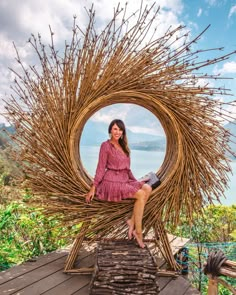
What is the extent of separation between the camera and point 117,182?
8.23ft

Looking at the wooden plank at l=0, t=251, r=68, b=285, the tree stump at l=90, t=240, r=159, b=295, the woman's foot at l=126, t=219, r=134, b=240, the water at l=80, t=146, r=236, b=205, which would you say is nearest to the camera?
the tree stump at l=90, t=240, r=159, b=295

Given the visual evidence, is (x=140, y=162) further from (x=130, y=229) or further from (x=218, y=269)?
(x=218, y=269)

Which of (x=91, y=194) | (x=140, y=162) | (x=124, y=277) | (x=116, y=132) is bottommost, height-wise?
(x=124, y=277)

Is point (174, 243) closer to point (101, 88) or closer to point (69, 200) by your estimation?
point (69, 200)

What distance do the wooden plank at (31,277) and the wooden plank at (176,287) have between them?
79 centimetres

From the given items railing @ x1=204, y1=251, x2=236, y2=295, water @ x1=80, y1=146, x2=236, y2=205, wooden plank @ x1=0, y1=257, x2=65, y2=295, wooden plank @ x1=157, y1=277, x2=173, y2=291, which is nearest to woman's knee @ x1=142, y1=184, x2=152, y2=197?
water @ x1=80, y1=146, x2=236, y2=205

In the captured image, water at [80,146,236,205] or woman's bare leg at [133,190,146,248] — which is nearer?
woman's bare leg at [133,190,146,248]

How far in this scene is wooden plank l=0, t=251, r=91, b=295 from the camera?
88.1 inches

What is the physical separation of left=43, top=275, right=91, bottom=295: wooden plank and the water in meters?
0.82

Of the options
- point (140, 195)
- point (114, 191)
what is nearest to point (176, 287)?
point (140, 195)

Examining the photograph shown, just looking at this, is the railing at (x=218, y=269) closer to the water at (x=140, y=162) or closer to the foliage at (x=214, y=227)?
the water at (x=140, y=162)

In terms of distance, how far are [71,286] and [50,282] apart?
0.16m

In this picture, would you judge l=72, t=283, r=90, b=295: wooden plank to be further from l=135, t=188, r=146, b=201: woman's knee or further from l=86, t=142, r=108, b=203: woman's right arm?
l=135, t=188, r=146, b=201: woman's knee

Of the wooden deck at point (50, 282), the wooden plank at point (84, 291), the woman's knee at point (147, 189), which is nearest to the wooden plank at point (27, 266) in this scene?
the wooden deck at point (50, 282)
